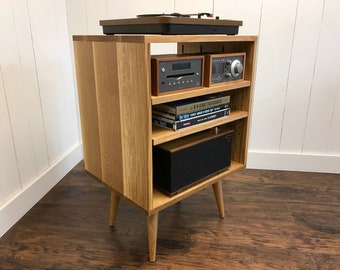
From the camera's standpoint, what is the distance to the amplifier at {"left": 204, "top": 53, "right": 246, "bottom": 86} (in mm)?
981

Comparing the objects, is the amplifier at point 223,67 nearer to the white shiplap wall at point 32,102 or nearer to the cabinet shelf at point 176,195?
the cabinet shelf at point 176,195

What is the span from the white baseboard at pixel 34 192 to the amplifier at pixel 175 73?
2.90ft

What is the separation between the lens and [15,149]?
131 centimetres

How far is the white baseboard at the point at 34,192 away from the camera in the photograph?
49.4 inches

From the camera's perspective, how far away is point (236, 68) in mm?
1050

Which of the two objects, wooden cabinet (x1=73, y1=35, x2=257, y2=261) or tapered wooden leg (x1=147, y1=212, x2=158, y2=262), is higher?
A: wooden cabinet (x1=73, y1=35, x2=257, y2=261)

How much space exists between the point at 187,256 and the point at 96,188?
2.26ft

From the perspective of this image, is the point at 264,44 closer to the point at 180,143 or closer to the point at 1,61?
the point at 180,143

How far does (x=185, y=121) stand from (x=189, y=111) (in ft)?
0.12

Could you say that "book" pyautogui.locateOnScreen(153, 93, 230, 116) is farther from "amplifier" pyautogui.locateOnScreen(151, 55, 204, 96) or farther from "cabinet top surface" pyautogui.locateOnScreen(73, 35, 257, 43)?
"cabinet top surface" pyautogui.locateOnScreen(73, 35, 257, 43)

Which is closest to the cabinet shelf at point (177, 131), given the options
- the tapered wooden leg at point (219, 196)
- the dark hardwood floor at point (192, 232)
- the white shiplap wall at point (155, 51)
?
the tapered wooden leg at point (219, 196)

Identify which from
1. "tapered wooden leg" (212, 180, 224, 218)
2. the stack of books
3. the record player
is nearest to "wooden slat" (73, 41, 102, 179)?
the record player

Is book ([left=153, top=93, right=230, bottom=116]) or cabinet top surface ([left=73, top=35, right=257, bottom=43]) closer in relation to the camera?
cabinet top surface ([left=73, top=35, right=257, bottom=43])

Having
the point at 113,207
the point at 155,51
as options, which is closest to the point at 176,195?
the point at 113,207
